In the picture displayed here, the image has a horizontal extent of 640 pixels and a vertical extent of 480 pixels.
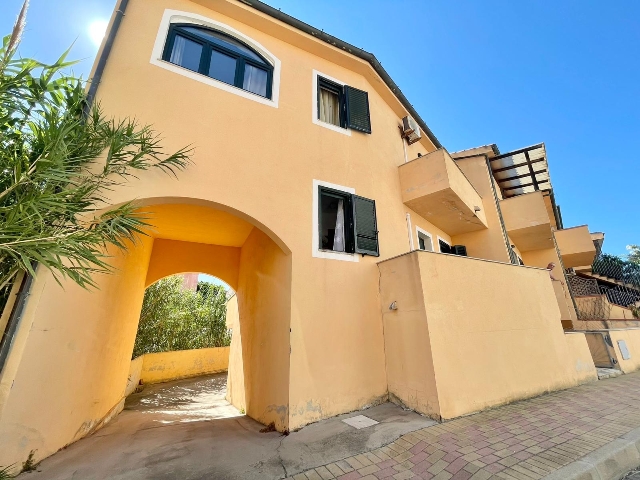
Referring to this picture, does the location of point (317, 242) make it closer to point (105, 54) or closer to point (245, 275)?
point (245, 275)

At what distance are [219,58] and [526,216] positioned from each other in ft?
40.6

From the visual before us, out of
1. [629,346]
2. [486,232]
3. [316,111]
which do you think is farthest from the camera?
[486,232]

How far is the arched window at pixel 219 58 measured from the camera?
5.58 meters

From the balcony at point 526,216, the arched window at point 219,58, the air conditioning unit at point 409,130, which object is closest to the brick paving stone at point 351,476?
the arched window at point 219,58

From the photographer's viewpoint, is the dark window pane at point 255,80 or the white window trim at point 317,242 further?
the dark window pane at point 255,80

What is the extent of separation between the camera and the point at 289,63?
6.72m

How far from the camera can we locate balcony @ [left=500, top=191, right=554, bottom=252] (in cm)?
1100

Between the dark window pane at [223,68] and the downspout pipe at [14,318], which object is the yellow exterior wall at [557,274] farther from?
the downspout pipe at [14,318]

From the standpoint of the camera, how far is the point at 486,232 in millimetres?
10117

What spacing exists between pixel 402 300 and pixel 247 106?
5.01 m

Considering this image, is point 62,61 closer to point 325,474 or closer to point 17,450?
point 17,450

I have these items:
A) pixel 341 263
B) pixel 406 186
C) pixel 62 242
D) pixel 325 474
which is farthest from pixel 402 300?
pixel 62 242

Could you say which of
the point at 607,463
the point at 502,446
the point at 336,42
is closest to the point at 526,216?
the point at 336,42

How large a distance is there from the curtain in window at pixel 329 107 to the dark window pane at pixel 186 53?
302cm
